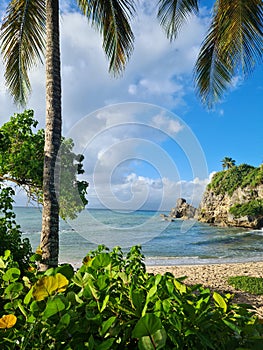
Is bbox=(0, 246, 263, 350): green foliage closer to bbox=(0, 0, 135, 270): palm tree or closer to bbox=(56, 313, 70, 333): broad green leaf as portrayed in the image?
bbox=(56, 313, 70, 333): broad green leaf

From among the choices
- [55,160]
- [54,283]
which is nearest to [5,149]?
[55,160]

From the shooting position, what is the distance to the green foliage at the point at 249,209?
36.7 m

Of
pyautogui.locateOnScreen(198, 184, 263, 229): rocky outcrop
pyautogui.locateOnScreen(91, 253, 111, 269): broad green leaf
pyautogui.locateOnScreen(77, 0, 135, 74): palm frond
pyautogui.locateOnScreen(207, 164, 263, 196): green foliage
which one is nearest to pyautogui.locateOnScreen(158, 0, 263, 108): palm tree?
pyautogui.locateOnScreen(77, 0, 135, 74): palm frond

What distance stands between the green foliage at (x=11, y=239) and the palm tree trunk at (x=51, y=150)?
216 millimetres

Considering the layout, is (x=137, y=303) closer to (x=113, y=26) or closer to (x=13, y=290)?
(x=13, y=290)

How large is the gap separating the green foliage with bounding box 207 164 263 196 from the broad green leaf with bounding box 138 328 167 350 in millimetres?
41543

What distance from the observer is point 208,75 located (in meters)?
7.01

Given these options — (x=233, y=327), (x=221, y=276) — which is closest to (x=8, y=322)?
(x=233, y=327)

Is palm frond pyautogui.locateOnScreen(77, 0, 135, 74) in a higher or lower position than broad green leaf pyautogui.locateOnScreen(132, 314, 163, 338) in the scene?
higher

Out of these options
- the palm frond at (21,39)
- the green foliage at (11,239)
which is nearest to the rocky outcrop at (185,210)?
the palm frond at (21,39)

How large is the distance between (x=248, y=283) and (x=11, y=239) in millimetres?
5731

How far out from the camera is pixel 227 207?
43.7m

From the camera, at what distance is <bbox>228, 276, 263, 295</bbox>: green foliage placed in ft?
23.1

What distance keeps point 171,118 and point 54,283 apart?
16.8ft
